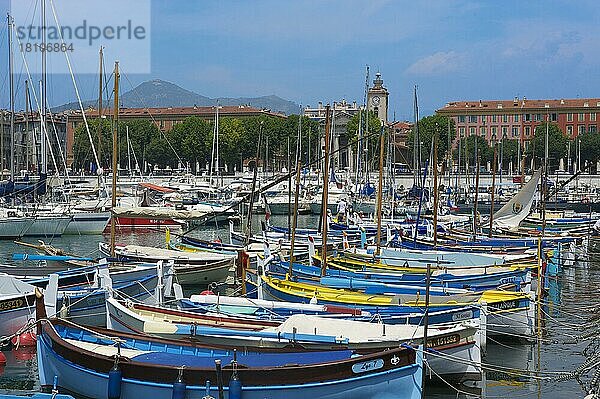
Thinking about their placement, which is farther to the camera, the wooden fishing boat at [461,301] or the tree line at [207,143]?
the tree line at [207,143]

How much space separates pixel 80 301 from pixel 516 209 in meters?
32.0

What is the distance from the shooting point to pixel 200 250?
121ft

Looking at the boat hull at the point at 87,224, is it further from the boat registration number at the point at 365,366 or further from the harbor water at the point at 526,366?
the boat registration number at the point at 365,366

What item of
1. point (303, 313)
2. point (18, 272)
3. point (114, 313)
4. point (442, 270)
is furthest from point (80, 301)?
point (442, 270)

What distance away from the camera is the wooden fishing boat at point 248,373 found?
46.5ft

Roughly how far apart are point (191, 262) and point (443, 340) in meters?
16.6

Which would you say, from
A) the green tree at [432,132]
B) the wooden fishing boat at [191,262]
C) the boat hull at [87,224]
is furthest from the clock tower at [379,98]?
the wooden fishing boat at [191,262]

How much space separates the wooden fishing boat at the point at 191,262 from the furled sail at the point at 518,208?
20431mm

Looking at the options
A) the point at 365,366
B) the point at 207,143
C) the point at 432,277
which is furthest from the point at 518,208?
the point at 207,143

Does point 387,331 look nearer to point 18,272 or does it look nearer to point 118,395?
point 118,395

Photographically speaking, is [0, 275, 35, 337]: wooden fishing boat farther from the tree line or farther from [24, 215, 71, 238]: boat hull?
the tree line

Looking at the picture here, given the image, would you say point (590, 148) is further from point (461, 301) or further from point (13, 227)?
point (461, 301)

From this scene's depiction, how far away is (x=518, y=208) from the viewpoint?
47656mm

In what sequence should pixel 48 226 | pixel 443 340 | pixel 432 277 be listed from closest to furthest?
pixel 443 340 < pixel 432 277 < pixel 48 226
